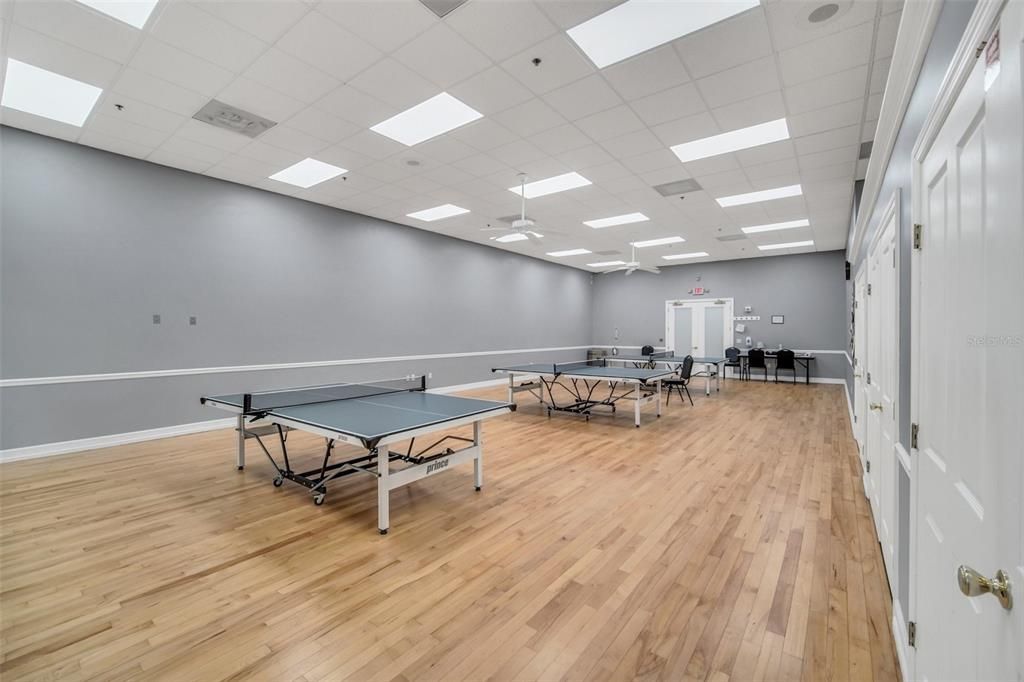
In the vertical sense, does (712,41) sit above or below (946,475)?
above

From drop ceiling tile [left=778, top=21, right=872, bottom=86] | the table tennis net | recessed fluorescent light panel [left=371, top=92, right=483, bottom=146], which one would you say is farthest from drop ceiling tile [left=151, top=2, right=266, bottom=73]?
drop ceiling tile [left=778, top=21, right=872, bottom=86]

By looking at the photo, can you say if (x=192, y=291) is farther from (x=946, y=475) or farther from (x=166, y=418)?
(x=946, y=475)

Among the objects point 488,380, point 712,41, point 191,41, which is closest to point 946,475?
point 712,41

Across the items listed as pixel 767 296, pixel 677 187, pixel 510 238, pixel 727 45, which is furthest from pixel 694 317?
pixel 727 45

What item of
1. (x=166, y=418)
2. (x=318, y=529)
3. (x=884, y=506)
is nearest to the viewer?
(x=884, y=506)

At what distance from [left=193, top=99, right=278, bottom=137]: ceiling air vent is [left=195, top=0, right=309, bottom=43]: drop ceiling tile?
4.24ft

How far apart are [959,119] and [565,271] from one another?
12279 mm

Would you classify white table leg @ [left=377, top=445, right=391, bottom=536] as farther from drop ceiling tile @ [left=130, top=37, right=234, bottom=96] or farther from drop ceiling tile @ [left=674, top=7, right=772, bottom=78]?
drop ceiling tile @ [left=674, top=7, right=772, bottom=78]

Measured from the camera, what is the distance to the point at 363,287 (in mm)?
7645

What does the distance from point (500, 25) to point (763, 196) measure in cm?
529

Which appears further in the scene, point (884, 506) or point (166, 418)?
point (166, 418)

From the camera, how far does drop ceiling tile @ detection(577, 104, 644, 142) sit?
407cm

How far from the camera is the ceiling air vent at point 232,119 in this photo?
4.05m

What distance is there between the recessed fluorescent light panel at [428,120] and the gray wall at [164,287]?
9.96 feet
